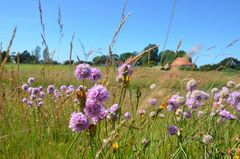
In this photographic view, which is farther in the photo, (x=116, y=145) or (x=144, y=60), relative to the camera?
(x=144, y=60)

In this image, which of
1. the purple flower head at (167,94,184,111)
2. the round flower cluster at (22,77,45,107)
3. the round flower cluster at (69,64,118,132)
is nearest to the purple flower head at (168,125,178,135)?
the purple flower head at (167,94,184,111)

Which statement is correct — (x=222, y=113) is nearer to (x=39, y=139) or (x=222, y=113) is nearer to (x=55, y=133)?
(x=39, y=139)

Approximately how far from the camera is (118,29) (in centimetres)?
167

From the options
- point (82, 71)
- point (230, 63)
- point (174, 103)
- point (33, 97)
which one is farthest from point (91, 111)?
point (33, 97)

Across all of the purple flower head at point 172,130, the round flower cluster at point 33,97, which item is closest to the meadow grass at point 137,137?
the purple flower head at point 172,130

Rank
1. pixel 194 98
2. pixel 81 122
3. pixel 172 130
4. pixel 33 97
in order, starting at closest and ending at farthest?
pixel 81 122 → pixel 172 130 → pixel 194 98 → pixel 33 97

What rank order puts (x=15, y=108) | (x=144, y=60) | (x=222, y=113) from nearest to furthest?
(x=222, y=113) < (x=144, y=60) < (x=15, y=108)

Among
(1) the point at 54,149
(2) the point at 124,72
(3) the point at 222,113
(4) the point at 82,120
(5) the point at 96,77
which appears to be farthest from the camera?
(1) the point at 54,149

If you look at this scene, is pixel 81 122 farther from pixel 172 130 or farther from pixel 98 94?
pixel 172 130

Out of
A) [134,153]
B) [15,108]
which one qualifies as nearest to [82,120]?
[134,153]

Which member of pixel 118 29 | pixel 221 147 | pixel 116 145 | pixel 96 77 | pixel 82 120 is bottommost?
pixel 221 147

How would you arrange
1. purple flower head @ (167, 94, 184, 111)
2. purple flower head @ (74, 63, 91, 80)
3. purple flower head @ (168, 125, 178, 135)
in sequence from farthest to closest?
purple flower head @ (167, 94, 184, 111) < purple flower head @ (168, 125, 178, 135) < purple flower head @ (74, 63, 91, 80)

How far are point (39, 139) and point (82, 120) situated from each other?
1.26 metres

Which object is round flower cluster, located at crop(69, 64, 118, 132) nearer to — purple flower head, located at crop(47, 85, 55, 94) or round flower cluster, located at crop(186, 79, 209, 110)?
round flower cluster, located at crop(186, 79, 209, 110)
